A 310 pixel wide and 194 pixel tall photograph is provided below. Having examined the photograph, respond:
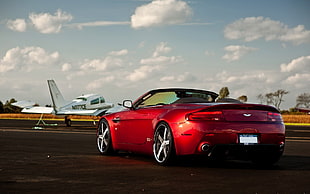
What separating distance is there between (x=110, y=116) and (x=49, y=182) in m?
4.41

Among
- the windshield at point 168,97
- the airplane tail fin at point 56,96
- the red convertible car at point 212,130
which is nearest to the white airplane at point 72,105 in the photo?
the airplane tail fin at point 56,96

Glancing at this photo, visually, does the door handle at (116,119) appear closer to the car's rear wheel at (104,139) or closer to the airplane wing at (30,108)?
the car's rear wheel at (104,139)

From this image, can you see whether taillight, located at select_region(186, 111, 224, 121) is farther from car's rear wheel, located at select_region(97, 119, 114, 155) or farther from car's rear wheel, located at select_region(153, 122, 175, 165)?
car's rear wheel, located at select_region(97, 119, 114, 155)

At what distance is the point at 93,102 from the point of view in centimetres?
3916

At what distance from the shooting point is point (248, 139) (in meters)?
8.75

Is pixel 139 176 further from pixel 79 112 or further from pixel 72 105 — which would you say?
pixel 72 105

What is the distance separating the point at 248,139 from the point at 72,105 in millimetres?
29473

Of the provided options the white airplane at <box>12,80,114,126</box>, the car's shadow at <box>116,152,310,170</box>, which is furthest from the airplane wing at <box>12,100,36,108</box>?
the car's shadow at <box>116,152,310,170</box>

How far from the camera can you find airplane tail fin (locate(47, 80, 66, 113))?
3770 cm

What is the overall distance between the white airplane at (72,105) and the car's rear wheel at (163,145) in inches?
1050

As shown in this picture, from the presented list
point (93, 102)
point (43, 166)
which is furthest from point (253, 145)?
point (93, 102)

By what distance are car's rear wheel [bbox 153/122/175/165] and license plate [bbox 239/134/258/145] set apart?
1131 millimetres

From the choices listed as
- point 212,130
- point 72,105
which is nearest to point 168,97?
point 212,130

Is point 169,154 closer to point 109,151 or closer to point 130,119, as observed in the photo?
point 130,119
